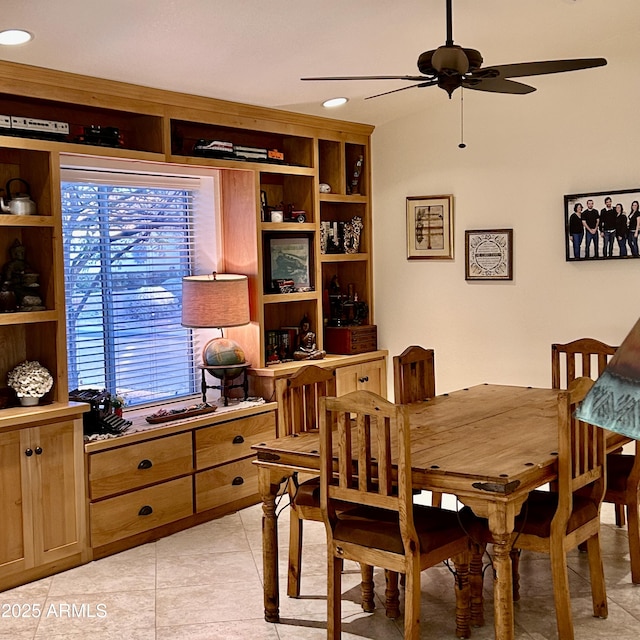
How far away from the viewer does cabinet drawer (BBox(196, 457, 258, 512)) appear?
4957 mm

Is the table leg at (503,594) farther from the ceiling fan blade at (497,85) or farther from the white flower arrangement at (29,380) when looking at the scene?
the white flower arrangement at (29,380)

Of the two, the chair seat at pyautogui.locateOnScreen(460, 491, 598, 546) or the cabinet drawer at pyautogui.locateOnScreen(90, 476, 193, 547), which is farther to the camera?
the cabinet drawer at pyautogui.locateOnScreen(90, 476, 193, 547)

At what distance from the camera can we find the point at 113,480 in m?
4.48

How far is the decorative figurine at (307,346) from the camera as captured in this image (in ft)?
19.2

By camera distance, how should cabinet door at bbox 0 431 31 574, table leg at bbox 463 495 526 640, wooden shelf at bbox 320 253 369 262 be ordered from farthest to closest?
wooden shelf at bbox 320 253 369 262
cabinet door at bbox 0 431 31 574
table leg at bbox 463 495 526 640

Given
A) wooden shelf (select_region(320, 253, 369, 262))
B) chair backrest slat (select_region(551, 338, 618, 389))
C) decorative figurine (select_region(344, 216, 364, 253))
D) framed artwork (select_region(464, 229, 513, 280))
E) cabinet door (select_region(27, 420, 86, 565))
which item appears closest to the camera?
cabinet door (select_region(27, 420, 86, 565))

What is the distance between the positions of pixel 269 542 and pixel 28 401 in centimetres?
148

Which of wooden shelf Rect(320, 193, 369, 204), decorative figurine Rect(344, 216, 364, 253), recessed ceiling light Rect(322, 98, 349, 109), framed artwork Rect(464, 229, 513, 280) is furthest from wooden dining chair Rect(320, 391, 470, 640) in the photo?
decorative figurine Rect(344, 216, 364, 253)

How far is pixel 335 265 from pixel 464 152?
1.32m

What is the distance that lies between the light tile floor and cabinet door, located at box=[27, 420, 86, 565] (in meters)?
0.16

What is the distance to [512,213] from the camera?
18.7 ft

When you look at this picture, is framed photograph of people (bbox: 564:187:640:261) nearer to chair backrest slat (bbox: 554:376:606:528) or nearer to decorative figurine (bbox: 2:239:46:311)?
chair backrest slat (bbox: 554:376:606:528)

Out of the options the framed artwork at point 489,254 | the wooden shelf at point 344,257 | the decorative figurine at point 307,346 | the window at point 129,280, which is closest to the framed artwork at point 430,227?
the framed artwork at point 489,254

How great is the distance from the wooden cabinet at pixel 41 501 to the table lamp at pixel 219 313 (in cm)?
107
